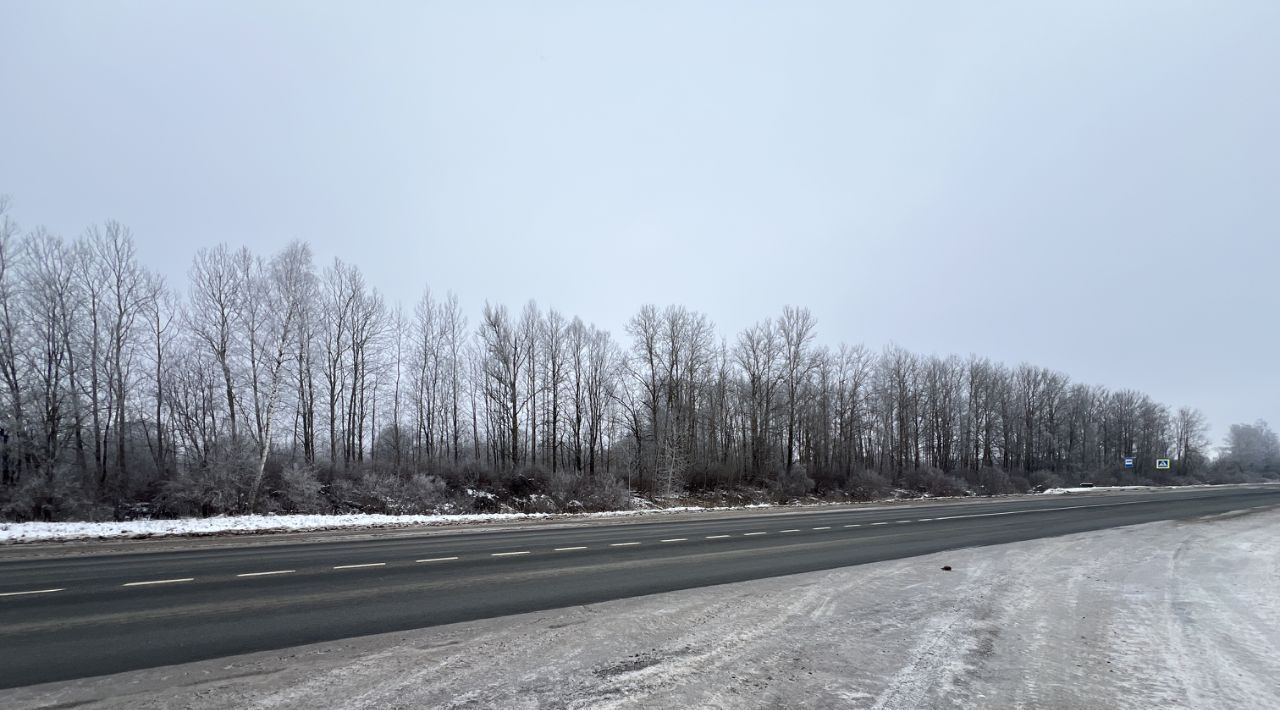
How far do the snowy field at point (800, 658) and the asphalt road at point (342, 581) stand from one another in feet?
2.62

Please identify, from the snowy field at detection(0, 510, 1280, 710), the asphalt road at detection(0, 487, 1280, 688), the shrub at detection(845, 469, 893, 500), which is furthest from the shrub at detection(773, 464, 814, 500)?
the snowy field at detection(0, 510, 1280, 710)

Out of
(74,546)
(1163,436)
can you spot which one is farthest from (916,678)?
(1163,436)

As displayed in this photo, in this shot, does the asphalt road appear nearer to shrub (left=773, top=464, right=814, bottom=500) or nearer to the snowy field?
the snowy field

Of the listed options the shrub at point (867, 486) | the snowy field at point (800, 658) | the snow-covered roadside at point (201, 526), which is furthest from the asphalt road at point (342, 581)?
the shrub at point (867, 486)

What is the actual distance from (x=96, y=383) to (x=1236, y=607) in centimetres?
4367

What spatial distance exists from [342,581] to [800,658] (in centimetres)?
792

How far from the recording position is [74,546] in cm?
1551

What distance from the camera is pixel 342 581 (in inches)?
397

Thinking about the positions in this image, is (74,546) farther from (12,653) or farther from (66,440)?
(66,440)

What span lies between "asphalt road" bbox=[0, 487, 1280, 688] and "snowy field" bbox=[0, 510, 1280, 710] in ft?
2.62

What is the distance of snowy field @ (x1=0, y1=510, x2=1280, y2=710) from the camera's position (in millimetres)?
5043

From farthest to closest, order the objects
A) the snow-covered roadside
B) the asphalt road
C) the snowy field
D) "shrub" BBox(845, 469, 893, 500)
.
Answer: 1. "shrub" BBox(845, 469, 893, 500)
2. the snow-covered roadside
3. the asphalt road
4. the snowy field

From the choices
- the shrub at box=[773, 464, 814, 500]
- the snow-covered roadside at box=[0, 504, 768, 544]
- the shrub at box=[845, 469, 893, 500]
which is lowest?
the shrub at box=[845, 469, 893, 500]

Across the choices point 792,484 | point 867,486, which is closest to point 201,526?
point 792,484
